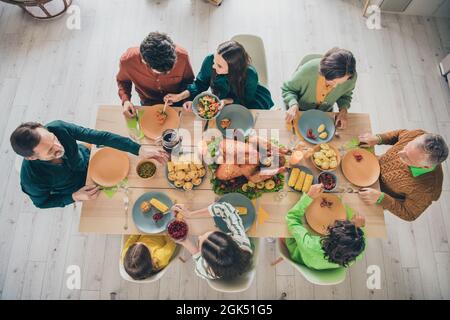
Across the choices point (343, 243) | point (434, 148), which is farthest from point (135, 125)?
point (434, 148)

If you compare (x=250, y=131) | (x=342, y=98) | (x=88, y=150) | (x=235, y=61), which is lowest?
(x=88, y=150)

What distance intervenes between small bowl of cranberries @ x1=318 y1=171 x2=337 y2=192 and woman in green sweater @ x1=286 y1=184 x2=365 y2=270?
5cm

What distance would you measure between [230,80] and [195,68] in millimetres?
1320

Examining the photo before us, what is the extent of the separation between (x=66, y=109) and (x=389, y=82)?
3.25 meters

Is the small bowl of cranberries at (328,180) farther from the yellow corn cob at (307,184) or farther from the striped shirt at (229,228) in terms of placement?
the striped shirt at (229,228)

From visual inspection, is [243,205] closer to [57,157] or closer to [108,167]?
[108,167]

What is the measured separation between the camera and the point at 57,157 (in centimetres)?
185

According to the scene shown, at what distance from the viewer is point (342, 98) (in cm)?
232

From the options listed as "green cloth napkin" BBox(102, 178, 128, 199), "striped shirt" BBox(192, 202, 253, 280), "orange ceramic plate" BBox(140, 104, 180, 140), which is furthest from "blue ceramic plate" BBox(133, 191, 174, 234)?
"orange ceramic plate" BBox(140, 104, 180, 140)

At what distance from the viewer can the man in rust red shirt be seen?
189 centimetres

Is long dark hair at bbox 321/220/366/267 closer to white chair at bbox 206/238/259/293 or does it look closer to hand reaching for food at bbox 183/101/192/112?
white chair at bbox 206/238/259/293

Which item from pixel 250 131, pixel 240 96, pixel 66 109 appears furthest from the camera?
pixel 66 109
